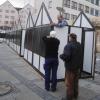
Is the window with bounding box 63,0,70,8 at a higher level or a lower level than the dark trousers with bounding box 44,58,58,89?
higher

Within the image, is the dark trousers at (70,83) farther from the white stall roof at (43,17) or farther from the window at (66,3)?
the window at (66,3)

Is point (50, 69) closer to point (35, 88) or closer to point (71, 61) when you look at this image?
point (35, 88)

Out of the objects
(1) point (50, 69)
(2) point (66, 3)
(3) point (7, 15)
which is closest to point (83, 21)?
(1) point (50, 69)

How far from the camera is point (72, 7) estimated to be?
156 feet

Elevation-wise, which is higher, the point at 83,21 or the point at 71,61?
the point at 83,21

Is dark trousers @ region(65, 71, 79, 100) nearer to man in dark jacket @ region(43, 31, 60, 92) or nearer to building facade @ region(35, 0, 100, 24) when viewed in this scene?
man in dark jacket @ region(43, 31, 60, 92)

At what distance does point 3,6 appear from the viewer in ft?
300

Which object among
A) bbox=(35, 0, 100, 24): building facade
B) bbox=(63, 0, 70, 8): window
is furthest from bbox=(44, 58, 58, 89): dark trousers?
bbox=(63, 0, 70, 8): window

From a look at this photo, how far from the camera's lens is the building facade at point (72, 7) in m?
44.8

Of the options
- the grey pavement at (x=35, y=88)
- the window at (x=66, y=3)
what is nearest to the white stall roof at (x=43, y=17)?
the grey pavement at (x=35, y=88)

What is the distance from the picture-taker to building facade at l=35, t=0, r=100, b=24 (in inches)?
1766

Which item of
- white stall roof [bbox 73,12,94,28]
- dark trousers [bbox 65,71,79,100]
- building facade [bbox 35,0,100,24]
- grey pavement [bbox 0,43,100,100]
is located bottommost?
grey pavement [bbox 0,43,100,100]

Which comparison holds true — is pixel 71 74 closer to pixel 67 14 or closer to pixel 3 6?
pixel 67 14

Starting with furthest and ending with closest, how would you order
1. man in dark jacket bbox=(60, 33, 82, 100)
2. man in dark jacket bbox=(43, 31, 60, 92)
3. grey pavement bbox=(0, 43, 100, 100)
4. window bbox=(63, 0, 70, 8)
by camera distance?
window bbox=(63, 0, 70, 8), man in dark jacket bbox=(43, 31, 60, 92), grey pavement bbox=(0, 43, 100, 100), man in dark jacket bbox=(60, 33, 82, 100)
